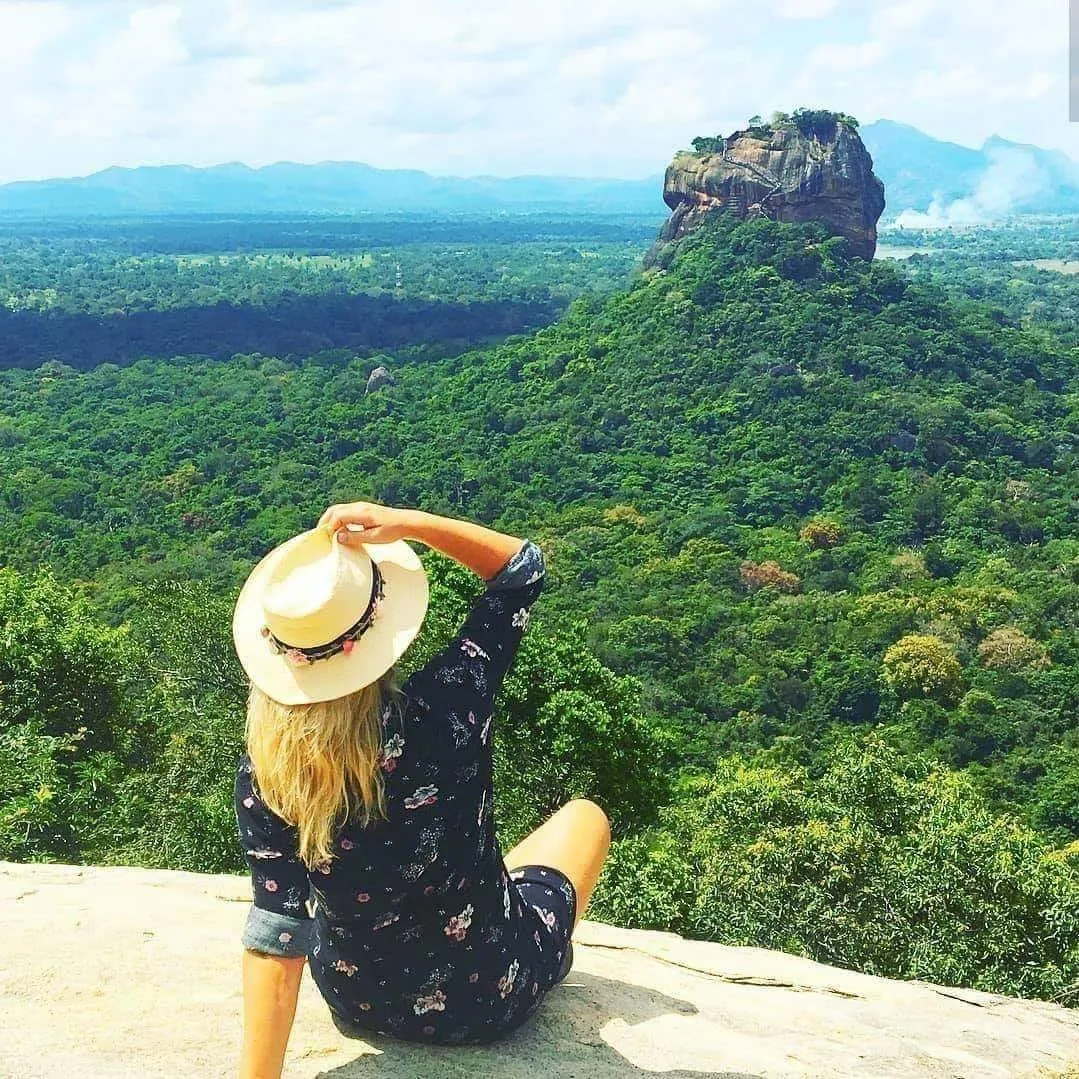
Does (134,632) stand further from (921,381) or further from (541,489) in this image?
(921,381)

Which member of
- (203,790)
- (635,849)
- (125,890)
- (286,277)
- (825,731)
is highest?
(286,277)

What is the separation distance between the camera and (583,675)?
11.2 metres

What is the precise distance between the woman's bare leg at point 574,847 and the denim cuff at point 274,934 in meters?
0.98

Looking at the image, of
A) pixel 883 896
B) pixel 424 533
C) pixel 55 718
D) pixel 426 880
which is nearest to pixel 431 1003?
pixel 426 880

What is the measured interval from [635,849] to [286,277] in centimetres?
→ 10254

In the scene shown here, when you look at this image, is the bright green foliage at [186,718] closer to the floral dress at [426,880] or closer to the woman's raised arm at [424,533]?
the floral dress at [426,880]

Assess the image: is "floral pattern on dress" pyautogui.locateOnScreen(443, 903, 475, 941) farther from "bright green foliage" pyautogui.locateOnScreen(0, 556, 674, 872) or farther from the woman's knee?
"bright green foliage" pyautogui.locateOnScreen(0, 556, 674, 872)

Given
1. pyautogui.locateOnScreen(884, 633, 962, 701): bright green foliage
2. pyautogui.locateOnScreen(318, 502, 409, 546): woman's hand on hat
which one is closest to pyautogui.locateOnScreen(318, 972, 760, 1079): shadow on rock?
pyautogui.locateOnScreen(318, 502, 409, 546): woman's hand on hat

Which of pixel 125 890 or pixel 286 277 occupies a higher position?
pixel 286 277

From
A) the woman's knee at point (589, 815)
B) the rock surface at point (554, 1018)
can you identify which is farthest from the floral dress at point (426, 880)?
the woman's knee at point (589, 815)

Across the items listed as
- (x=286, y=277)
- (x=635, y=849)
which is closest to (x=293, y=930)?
(x=635, y=849)

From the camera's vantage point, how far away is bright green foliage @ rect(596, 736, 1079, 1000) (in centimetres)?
765

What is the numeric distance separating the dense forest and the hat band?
6060 mm

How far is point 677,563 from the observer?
113 feet
